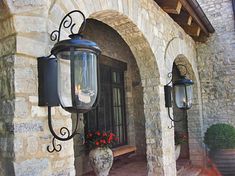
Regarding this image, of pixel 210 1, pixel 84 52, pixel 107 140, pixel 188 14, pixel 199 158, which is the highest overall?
pixel 210 1

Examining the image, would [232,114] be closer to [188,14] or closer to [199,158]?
[199,158]

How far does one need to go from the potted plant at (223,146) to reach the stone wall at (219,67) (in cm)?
48

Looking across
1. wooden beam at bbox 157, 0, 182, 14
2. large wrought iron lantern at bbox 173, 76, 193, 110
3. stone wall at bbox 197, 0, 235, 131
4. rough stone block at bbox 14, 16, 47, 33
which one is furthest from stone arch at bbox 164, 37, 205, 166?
rough stone block at bbox 14, 16, 47, 33

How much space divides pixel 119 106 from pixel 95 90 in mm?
4003

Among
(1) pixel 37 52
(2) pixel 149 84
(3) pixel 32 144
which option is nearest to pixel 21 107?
(3) pixel 32 144

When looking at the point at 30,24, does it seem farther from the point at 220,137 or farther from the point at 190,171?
the point at 220,137

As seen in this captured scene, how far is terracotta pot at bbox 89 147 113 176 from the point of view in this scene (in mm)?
3451

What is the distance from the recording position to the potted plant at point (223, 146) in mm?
5105

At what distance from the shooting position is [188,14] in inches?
175

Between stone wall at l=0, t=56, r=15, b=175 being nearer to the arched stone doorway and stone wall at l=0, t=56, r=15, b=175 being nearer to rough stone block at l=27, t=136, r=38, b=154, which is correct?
rough stone block at l=27, t=136, r=38, b=154

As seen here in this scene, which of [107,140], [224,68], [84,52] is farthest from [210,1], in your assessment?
[84,52]

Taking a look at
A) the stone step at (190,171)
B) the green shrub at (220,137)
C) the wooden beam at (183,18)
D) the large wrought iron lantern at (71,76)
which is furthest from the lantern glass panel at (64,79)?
the green shrub at (220,137)

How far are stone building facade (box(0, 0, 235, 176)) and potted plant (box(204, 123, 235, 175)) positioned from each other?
32 cm

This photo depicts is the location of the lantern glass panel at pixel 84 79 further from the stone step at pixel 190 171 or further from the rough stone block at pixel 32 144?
the stone step at pixel 190 171
